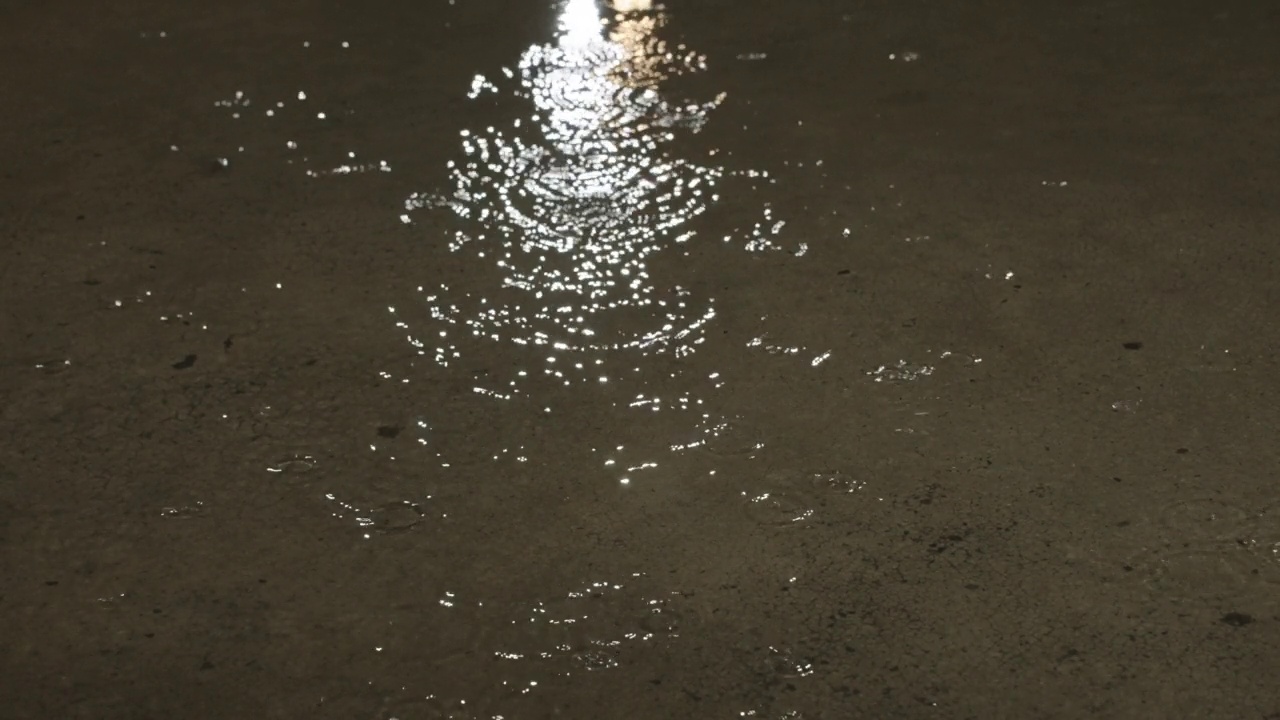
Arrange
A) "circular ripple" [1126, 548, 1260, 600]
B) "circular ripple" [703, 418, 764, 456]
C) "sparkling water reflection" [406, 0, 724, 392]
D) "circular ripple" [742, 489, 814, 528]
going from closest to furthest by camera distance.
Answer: "circular ripple" [1126, 548, 1260, 600], "circular ripple" [742, 489, 814, 528], "circular ripple" [703, 418, 764, 456], "sparkling water reflection" [406, 0, 724, 392]

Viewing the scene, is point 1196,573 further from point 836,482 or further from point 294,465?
point 294,465

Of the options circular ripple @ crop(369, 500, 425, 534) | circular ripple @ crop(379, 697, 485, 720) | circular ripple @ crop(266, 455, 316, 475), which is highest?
circular ripple @ crop(266, 455, 316, 475)

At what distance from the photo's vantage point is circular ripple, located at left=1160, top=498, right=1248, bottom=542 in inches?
63.0

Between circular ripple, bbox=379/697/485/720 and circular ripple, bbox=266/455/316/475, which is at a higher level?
circular ripple, bbox=266/455/316/475

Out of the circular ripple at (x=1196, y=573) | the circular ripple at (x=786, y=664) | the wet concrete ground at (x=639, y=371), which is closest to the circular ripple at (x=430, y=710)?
the wet concrete ground at (x=639, y=371)

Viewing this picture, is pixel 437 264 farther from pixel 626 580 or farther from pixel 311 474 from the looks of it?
pixel 626 580

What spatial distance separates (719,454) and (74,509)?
90cm

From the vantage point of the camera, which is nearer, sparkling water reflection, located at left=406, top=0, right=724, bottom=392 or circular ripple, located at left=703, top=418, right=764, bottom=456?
circular ripple, located at left=703, top=418, right=764, bottom=456

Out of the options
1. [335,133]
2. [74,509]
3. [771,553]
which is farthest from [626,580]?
[335,133]

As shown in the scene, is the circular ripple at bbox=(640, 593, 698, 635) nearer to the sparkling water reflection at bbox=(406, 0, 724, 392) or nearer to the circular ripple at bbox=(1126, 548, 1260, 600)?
the sparkling water reflection at bbox=(406, 0, 724, 392)

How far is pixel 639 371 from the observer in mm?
1876

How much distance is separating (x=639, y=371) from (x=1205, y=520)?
83 cm

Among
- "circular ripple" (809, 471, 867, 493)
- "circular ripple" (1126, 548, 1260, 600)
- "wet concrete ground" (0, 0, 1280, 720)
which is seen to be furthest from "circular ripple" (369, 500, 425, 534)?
"circular ripple" (1126, 548, 1260, 600)

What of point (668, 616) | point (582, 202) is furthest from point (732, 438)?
point (582, 202)
